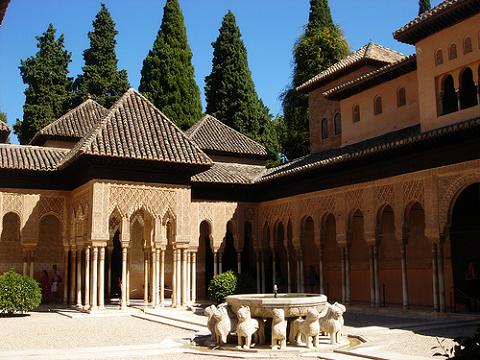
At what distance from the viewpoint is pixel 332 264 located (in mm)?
24812

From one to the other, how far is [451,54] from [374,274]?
23.9 ft

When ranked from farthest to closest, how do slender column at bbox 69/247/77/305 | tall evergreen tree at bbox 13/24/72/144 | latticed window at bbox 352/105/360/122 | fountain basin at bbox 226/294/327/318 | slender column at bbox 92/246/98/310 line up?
tall evergreen tree at bbox 13/24/72/144, latticed window at bbox 352/105/360/122, slender column at bbox 69/247/77/305, slender column at bbox 92/246/98/310, fountain basin at bbox 226/294/327/318

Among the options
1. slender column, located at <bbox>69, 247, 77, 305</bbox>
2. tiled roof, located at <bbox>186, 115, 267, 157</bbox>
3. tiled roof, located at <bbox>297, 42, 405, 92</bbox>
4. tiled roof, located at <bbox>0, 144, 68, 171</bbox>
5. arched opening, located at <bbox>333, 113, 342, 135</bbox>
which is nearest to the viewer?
tiled roof, located at <bbox>0, 144, 68, 171</bbox>

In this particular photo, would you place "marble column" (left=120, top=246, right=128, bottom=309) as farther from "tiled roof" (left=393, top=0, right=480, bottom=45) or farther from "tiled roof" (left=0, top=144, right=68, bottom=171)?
"tiled roof" (left=393, top=0, right=480, bottom=45)

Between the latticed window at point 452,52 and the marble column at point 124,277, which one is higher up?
the latticed window at point 452,52

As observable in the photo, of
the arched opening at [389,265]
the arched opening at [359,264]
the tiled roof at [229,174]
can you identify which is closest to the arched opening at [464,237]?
the arched opening at [389,265]

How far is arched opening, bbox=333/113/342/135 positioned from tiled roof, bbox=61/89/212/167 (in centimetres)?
896

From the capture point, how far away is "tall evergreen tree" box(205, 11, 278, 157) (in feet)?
133

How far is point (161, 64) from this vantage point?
42625 millimetres

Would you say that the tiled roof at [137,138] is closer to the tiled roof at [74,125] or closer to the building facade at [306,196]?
the building facade at [306,196]

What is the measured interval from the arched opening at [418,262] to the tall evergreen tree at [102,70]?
24307 millimetres

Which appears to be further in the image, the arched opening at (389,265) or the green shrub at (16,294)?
the arched opening at (389,265)

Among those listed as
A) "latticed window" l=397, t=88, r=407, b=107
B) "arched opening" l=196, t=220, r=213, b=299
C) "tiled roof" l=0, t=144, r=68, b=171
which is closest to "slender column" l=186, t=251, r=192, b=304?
"arched opening" l=196, t=220, r=213, b=299

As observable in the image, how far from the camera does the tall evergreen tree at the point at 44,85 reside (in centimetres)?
3703
